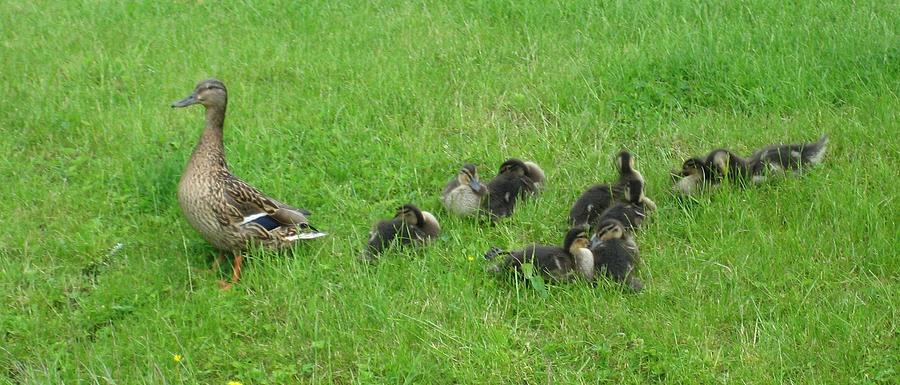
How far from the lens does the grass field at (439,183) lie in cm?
495

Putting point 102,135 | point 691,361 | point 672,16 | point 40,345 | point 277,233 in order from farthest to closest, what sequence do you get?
point 672,16
point 102,135
point 277,233
point 40,345
point 691,361

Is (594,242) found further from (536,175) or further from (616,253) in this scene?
(536,175)

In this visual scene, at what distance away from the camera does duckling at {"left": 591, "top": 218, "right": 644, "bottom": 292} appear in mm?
5371

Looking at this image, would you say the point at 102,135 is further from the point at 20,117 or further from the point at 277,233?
the point at 277,233

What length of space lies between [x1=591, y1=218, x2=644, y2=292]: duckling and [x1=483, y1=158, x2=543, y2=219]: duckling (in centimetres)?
69

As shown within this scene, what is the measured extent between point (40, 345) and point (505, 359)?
7.67ft

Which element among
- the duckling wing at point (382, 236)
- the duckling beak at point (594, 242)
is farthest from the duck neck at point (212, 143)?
the duckling beak at point (594, 242)

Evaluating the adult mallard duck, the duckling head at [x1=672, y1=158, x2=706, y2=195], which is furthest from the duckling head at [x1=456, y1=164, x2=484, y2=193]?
the duckling head at [x1=672, y1=158, x2=706, y2=195]

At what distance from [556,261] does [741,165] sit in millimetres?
1632

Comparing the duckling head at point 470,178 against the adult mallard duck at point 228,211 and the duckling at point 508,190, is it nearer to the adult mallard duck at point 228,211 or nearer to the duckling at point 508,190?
the duckling at point 508,190

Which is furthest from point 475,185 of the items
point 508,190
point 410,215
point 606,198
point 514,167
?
point 606,198

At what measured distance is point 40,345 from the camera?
5.18m

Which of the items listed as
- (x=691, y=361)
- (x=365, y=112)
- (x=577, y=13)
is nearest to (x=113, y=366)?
(x=691, y=361)

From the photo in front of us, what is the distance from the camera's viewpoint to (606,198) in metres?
6.23
